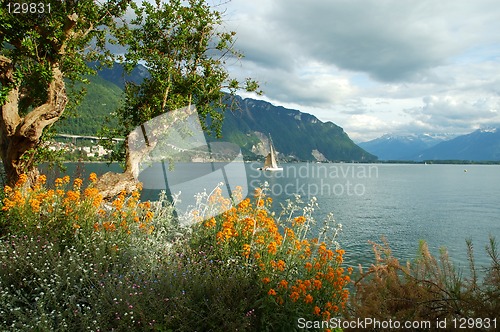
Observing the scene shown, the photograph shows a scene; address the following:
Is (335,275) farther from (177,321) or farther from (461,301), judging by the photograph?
(461,301)

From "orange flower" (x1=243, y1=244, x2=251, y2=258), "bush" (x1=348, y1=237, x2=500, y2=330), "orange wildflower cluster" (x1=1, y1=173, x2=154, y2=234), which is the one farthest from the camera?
"orange wildflower cluster" (x1=1, y1=173, x2=154, y2=234)

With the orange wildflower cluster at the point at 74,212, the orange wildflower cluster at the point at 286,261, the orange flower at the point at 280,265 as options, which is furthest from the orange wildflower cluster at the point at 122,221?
the orange flower at the point at 280,265

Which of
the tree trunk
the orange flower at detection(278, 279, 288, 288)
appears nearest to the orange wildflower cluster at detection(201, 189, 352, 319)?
the orange flower at detection(278, 279, 288, 288)

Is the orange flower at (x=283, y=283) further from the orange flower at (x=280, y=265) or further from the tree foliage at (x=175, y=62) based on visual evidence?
the tree foliage at (x=175, y=62)

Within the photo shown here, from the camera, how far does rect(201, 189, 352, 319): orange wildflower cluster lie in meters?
4.81

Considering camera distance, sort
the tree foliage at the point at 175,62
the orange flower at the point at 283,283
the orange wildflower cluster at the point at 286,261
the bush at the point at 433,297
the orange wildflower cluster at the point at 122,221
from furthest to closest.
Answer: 1. the tree foliage at the point at 175,62
2. the orange wildflower cluster at the point at 122,221
3. the orange wildflower cluster at the point at 286,261
4. the orange flower at the point at 283,283
5. the bush at the point at 433,297

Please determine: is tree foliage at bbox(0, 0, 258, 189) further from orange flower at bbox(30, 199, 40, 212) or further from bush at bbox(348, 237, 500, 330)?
bush at bbox(348, 237, 500, 330)

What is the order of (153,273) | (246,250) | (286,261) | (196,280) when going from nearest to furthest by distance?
(196,280) → (153,273) → (246,250) → (286,261)

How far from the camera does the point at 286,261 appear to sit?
5.91 metres

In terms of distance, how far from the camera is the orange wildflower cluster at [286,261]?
481cm

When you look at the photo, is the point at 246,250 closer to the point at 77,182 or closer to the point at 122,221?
the point at 122,221

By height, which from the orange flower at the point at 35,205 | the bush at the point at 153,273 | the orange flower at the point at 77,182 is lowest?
the bush at the point at 153,273

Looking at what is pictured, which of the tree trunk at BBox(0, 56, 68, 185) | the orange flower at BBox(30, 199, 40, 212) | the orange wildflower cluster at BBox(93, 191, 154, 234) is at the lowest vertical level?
the orange wildflower cluster at BBox(93, 191, 154, 234)

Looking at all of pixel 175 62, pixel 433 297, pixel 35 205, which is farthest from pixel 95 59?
pixel 433 297
